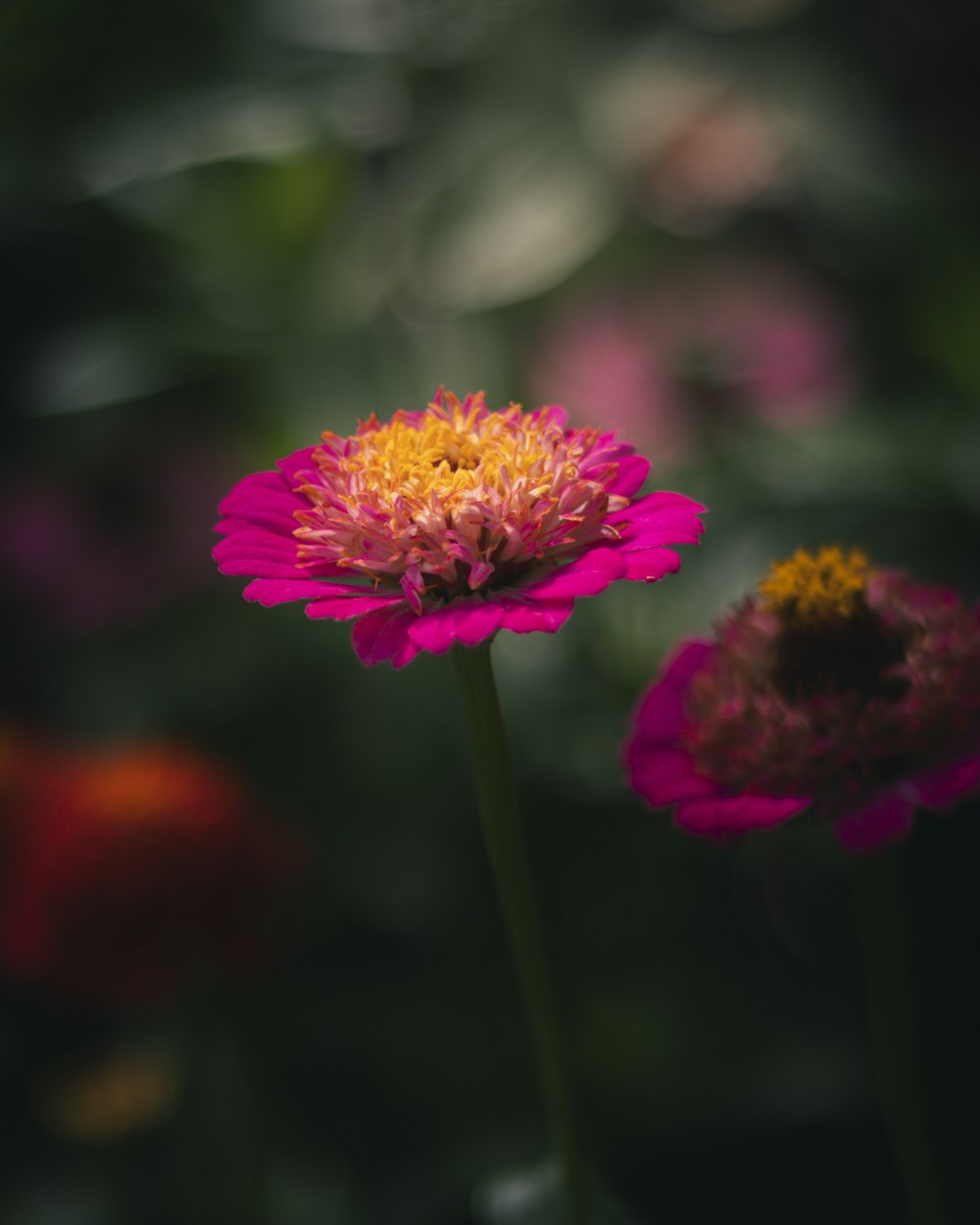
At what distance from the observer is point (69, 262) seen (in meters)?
1.01

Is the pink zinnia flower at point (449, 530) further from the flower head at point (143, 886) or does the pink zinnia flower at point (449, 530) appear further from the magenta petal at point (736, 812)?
the flower head at point (143, 886)

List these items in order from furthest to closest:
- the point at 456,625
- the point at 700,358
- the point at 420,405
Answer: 1. the point at 700,358
2. the point at 420,405
3. the point at 456,625

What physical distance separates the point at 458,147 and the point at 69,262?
325 mm

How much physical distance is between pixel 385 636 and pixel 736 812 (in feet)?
0.34

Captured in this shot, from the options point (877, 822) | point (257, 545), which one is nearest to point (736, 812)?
point (877, 822)

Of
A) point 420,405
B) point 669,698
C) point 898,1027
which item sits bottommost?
point 898,1027

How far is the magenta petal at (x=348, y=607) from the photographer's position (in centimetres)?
31

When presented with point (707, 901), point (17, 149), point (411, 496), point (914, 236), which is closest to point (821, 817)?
point (411, 496)

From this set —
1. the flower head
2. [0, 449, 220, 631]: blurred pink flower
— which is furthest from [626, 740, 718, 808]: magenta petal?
[0, 449, 220, 631]: blurred pink flower

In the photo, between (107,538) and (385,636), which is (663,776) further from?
(107,538)

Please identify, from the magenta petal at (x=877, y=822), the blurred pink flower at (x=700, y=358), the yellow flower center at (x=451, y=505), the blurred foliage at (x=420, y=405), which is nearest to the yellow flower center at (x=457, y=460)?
the yellow flower center at (x=451, y=505)

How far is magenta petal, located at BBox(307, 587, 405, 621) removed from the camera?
1.01ft

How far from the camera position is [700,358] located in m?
0.92

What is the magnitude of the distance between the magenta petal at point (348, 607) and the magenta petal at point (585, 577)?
0.12 ft
